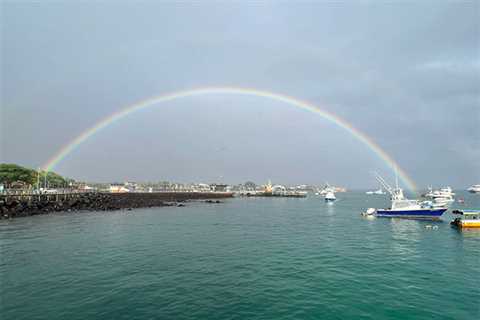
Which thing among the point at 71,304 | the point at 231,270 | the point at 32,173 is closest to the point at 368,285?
the point at 231,270

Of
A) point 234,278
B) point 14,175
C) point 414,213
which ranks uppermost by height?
point 14,175

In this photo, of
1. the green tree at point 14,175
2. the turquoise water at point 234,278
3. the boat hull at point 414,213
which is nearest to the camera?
the turquoise water at point 234,278

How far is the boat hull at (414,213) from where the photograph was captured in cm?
5334

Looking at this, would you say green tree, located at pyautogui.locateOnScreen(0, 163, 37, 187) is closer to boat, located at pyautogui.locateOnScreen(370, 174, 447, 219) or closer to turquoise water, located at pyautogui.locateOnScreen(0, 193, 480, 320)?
turquoise water, located at pyautogui.locateOnScreen(0, 193, 480, 320)

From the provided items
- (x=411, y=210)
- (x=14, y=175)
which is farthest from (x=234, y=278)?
(x=14, y=175)

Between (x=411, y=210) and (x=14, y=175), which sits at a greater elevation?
(x=14, y=175)

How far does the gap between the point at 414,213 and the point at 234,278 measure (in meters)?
54.3

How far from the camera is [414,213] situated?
5531 centimetres

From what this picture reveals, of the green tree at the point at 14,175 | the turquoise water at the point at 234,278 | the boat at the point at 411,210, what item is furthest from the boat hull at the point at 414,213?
the green tree at the point at 14,175

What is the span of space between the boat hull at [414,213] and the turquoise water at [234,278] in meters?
23.1

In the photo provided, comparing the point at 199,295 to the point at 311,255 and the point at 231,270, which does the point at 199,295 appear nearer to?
the point at 231,270

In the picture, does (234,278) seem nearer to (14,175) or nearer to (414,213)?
(414,213)

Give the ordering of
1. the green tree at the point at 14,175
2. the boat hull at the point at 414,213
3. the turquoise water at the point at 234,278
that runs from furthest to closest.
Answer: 1. the green tree at the point at 14,175
2. the boat hull at the point at 414,213
3. the turquoise water at the point at 234,278

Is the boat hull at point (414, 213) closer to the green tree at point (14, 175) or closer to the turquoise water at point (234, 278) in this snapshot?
the turquoise water at point (234, 278)
